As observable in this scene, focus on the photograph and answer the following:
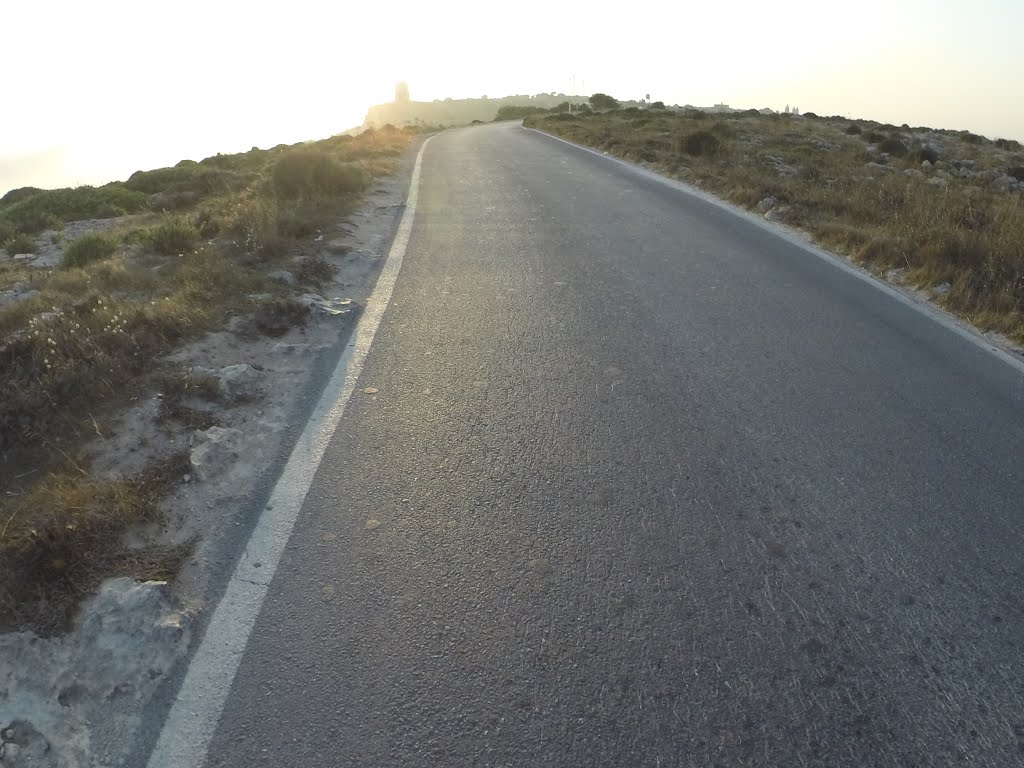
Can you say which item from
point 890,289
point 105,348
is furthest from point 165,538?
point 890,289

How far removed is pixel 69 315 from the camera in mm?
5172

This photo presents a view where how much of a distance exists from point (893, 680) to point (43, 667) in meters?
3.09

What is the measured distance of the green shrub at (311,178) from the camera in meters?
11.3

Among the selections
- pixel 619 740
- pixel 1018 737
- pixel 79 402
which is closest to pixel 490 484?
pixel 619 740

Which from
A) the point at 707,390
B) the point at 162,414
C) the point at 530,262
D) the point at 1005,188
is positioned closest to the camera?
the point at 162,414

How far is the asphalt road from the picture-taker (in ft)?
7.34

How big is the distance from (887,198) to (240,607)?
38.2 feet

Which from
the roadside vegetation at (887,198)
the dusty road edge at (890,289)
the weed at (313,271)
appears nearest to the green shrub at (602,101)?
the roadside vegetation at (887,198)

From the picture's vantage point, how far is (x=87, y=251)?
9.88m

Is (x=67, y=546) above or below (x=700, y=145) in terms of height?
below

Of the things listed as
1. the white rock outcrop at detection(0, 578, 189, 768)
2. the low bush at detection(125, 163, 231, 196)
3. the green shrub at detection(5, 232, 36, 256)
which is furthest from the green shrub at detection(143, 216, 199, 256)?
the low bush at detection(125, 163, 231, 196)

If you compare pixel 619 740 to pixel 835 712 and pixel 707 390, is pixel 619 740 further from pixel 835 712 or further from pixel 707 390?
pixel 707 390

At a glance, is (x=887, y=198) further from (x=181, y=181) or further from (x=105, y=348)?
(x=181, y=181)

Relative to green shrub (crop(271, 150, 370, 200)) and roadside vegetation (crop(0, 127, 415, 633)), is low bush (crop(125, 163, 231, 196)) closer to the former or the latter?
green shrub (crop(271, 150, 370, 200))
